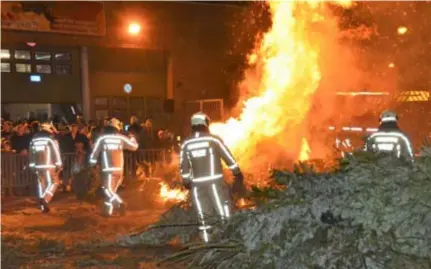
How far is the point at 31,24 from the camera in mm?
18766

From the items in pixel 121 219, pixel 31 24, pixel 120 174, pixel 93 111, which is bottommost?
pixel 121 219

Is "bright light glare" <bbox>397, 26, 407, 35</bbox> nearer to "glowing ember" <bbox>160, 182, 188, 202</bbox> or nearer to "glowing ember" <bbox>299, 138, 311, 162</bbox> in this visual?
"glowing ember" <bbox>299, 138, 311, 162</bbox>

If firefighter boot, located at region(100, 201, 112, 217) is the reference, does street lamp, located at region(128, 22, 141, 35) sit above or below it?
above

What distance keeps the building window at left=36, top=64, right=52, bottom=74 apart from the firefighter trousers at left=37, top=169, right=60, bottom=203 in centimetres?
831

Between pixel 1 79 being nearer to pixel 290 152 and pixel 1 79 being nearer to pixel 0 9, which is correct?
pixel 0 9

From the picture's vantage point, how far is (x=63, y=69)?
2062 cm

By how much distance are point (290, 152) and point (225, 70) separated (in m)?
9.88

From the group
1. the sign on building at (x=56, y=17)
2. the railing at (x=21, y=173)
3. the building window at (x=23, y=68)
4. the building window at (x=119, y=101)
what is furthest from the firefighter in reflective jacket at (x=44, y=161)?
the building window at (x=119, y=101)

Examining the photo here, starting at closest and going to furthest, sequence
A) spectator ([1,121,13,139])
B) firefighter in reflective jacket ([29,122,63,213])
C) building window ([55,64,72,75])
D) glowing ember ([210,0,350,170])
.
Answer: firefighter in reflective jacket ([29,122,63,213]) < glowing ember ([210,0,350,170]) < spectator ([1,121,13,139]) < building window ([55,64,72,75])

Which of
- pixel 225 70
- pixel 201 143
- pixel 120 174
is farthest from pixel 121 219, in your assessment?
pixel 225 70

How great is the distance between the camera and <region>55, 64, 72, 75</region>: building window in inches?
808

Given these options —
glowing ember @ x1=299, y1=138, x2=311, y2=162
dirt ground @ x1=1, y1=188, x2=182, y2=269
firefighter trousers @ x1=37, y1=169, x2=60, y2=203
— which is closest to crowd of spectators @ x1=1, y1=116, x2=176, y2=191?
dirt ground @ x1=1, y1=188, x2=182, y2=269

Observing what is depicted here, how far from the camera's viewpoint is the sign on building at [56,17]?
18453 mm

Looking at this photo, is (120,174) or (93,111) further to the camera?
(93,111)
